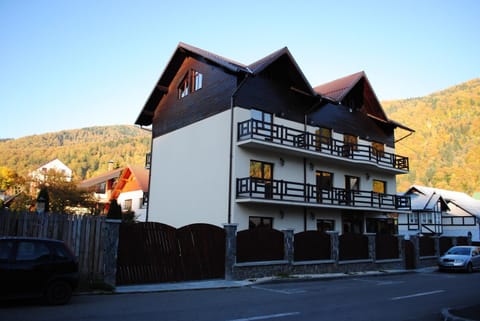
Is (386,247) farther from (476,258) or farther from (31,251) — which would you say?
(31,251)

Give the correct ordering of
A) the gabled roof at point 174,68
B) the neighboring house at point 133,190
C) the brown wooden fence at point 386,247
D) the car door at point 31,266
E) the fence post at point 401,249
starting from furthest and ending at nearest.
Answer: the neighboring house at point 133,190 → the fence post at point 401,249 → the brown wooden fence at point 386,247 → the gabled roof at point 174,68 → the car door at point 31,266

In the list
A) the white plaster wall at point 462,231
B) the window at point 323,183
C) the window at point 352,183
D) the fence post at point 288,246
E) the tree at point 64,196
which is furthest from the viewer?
the white plaster wall at point 462,231

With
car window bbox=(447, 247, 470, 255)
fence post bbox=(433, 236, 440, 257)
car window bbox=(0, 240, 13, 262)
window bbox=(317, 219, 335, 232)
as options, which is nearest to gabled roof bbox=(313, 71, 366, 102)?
window bbox=(317, 219, 335, 232)

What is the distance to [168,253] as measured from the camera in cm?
1566

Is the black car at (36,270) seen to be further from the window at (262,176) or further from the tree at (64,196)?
the tree at (64,196)

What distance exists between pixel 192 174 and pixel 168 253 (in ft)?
32.2

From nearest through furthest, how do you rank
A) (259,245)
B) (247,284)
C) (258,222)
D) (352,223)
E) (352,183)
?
(247,284)
(259,245)
(258,222)
(352,223)
(352,183)

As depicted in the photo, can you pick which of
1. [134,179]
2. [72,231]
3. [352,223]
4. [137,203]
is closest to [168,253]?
[72,231]

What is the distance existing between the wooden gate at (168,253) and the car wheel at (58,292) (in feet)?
12.6

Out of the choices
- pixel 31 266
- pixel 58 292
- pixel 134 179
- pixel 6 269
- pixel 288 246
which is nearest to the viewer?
pixel 6 269

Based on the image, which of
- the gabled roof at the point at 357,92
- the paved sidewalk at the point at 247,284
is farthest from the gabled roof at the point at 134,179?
the paved sidewalk at the point at 247,284

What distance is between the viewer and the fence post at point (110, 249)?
13.5m

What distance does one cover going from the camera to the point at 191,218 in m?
24.4

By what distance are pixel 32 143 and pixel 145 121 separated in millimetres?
106014
